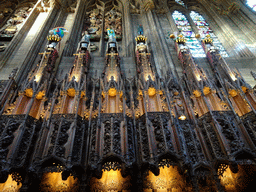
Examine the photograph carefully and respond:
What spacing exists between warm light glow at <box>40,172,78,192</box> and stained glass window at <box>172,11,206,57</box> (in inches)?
418

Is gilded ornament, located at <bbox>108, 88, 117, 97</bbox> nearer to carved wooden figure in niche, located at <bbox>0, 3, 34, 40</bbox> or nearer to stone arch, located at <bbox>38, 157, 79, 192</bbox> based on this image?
stone arch, located at <bbox>38, 157, 79, 192</bbox>

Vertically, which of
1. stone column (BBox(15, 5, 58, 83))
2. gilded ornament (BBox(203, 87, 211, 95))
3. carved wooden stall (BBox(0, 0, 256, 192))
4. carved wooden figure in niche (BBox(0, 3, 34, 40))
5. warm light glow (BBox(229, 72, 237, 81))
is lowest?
carved wooden stall (BBox(0, 0, 256, 192))

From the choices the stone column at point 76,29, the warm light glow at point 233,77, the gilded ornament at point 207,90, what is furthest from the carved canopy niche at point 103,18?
the warm light glow at point 233,77

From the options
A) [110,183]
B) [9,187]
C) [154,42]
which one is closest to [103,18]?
[154,42]

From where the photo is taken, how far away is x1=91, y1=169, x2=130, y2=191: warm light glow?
5930 millimetres

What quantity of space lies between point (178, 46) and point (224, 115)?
18.1ft

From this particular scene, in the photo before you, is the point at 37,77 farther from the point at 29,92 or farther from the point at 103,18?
the point at 103,18

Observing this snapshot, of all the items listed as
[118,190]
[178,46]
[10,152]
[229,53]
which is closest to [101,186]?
[118,190]

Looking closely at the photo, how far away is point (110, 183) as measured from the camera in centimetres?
604

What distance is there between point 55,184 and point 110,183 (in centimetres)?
182

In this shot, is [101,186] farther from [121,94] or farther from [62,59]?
[62,59]

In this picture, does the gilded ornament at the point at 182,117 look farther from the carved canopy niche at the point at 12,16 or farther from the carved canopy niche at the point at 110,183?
the carved canopy niche at the point at 12,16

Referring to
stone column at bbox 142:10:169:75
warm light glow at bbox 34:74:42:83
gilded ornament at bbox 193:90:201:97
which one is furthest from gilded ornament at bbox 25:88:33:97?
gilded ornament at bbox 193:90:201:97

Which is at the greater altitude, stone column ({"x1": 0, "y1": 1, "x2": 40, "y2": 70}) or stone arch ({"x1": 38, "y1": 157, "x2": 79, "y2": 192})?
stone column ({"x1": 0, "y1": 1, "x2": 40, "y2": 70})
